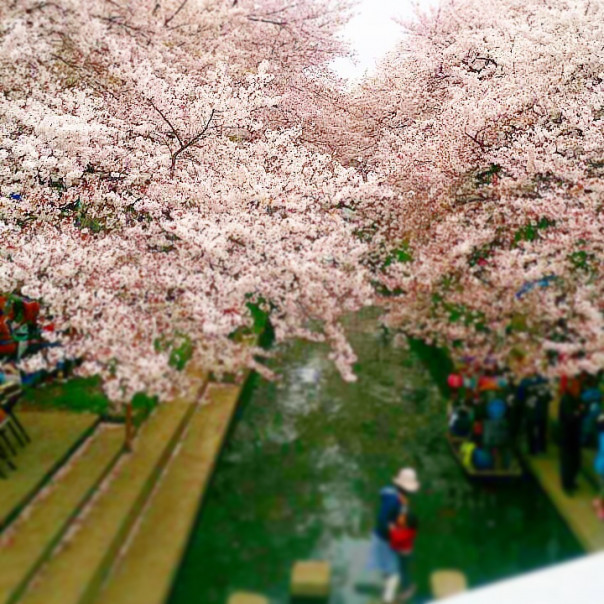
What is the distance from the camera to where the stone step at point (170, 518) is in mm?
7152

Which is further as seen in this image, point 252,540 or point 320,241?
point 320,241

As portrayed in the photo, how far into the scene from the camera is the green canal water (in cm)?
786

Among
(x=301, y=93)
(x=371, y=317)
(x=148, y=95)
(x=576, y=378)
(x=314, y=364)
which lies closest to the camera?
(x=576, y=378)

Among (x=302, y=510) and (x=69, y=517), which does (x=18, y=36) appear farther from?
(x=302, y=510)

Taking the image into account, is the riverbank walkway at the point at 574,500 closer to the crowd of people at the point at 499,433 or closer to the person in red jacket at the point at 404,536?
the crowd of people at the point at 499,433

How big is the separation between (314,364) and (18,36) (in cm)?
1034

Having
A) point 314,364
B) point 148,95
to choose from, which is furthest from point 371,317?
point 148,95

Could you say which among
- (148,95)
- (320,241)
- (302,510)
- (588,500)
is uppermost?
(148,95)

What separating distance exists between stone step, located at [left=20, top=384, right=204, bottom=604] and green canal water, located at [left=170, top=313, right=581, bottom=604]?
92 centimetres

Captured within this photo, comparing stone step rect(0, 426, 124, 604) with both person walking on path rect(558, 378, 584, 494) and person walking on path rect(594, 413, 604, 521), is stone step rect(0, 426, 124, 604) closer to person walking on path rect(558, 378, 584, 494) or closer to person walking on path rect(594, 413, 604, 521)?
person walking on path rect(558, 378, 584, 494)

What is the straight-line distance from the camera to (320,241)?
12.8 metres

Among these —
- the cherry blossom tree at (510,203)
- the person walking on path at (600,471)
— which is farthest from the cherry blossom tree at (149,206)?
the person walking on path at (600,471)

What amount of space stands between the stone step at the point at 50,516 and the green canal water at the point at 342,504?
5.33 ft

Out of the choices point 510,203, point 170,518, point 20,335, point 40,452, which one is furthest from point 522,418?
point 20,335
